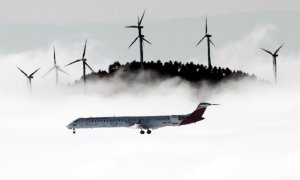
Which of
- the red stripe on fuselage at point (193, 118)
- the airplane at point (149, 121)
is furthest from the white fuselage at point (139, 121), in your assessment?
the red stripe on fuselage at point (193, 118)

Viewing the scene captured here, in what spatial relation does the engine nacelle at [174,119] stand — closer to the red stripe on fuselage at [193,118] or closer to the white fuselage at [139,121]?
the white fuselage at [139,121]

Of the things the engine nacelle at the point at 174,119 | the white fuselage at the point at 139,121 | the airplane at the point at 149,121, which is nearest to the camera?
the airplane at the point at 149,121

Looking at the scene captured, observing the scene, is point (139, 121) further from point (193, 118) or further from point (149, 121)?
point (193, 118)

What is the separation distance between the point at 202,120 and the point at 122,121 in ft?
79.6

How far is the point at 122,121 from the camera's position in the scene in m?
196

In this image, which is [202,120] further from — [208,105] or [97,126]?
[97,126]

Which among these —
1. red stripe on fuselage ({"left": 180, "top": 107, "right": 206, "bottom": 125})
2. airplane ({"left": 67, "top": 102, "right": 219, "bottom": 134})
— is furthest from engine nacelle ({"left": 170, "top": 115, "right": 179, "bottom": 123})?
red stripe on fuselage ({"left": 180, "top": 107, "right": 206, "bottom": 125})

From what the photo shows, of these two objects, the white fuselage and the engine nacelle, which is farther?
the white fuselage

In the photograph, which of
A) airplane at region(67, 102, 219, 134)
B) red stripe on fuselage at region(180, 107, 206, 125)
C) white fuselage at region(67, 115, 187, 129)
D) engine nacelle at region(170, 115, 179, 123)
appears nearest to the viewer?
red stripe on fuselage at region(180, 107, 206, 125)

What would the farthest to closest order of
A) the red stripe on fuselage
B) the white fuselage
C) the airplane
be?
the white fuselage < the airplane < the red stripe on fuselage

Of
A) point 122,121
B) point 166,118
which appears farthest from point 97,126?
point 166,118

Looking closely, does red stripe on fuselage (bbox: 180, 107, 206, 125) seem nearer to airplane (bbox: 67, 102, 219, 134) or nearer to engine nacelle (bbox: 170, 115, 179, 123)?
airplane (bbox: 67, 102, 219, 134)

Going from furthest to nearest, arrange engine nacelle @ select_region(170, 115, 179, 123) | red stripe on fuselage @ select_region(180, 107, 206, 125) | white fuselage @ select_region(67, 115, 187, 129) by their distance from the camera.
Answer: white fuselage @ select_region(67, 115, 187, 129)
engine nacelle @ select_region(170, 115, 179, 123)
red stripe on fuselage @ select_region(180, 107, 206, 125)

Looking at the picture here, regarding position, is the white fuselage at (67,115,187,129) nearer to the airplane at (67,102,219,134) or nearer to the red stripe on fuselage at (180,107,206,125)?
the airplane at (67,102,219,134)
